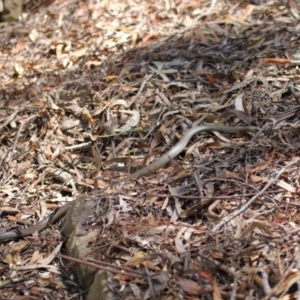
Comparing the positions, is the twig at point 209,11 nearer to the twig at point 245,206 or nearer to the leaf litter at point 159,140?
the leaf litter at point 159,140

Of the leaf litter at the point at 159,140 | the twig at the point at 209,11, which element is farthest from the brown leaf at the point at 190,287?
the twig at the point at 209,11

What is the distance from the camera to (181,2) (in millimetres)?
6098

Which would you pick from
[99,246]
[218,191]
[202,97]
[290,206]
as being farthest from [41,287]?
[202,97]

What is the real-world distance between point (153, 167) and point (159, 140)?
0.43 m

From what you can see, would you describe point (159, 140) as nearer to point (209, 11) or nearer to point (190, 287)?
point (190, 287)

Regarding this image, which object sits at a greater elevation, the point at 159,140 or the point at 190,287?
the point at 190,287

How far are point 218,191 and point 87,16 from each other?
11.3 feet

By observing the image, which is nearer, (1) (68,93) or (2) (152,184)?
(2) (152,184)

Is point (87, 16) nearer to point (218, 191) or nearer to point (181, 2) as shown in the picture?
point (181, 2)

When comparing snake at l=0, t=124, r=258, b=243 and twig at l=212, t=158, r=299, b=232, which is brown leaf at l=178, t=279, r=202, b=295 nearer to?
twig at l=212, t=158, r=299, b=232

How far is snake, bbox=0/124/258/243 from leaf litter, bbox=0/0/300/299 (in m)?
0.06

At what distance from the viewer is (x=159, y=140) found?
171 inches

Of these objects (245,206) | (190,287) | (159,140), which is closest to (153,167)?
(159,140)

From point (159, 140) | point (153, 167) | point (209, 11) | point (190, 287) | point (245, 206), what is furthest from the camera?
point (209, 11)
